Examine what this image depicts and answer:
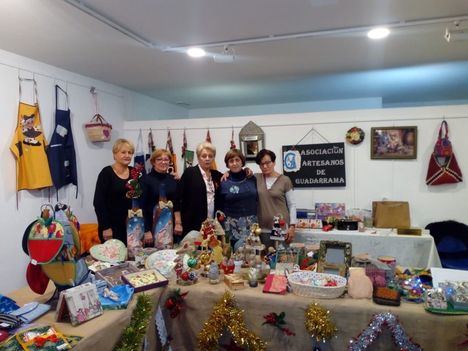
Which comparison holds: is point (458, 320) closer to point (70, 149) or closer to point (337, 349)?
point (337, 349)

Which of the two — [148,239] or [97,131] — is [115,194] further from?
[97,131]

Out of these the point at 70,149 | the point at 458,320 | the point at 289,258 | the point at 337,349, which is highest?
the point at 70,149

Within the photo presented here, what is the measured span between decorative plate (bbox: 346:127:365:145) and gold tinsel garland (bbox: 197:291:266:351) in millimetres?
2567

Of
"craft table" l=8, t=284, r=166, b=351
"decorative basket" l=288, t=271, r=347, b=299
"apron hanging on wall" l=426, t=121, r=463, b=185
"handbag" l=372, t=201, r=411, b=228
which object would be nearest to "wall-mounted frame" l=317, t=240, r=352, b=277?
"decorative basket" l=288, t=271, r=347, b=299

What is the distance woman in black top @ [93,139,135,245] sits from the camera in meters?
2.75

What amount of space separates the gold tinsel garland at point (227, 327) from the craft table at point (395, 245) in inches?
69.7

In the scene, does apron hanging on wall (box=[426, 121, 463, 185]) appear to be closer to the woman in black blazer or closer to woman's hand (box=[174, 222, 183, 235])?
the woman in black blazer

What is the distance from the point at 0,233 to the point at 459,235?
4.14 metres

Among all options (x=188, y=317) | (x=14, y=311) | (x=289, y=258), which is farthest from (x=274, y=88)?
(x=14, y=311)

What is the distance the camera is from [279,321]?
1.68 m

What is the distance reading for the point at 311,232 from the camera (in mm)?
3400

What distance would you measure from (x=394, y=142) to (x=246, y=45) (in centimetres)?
181

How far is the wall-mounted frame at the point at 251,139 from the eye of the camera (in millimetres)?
4129

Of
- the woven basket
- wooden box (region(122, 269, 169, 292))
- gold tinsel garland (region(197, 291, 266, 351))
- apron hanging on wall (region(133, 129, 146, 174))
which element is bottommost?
gold tinsel garland (region(197, 291, 266, 351))
